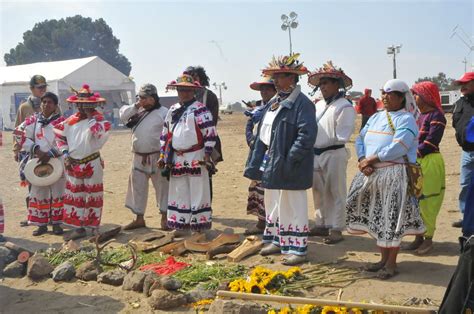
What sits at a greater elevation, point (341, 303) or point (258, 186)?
point (258, 186)

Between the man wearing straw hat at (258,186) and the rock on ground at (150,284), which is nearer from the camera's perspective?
the rock on ground at (150,284)

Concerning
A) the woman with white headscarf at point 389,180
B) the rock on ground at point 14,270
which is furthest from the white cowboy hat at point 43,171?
the woman with white headscarf at point 389,180

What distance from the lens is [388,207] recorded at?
16.9ft

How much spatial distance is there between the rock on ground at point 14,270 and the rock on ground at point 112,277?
3.38ft

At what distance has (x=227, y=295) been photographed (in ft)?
12.5

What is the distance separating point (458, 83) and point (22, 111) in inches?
258

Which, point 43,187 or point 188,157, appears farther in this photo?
point 43,187

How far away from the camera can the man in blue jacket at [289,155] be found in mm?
5695

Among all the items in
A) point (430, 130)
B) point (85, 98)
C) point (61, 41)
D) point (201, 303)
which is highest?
point (61, 41)

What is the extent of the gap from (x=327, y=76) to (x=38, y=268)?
403cm

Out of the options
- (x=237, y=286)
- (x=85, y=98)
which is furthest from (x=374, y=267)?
(x=85, y=98)

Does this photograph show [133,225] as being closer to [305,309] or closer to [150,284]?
[150,284]

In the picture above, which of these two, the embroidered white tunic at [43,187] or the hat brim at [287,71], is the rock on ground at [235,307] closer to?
the hat brim at [287,71]

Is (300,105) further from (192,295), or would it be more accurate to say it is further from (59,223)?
(59,223)
